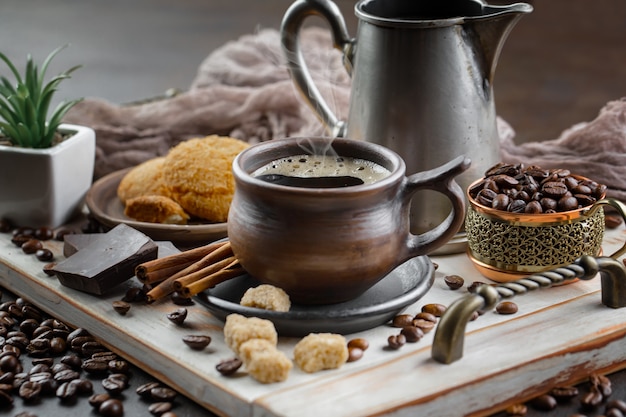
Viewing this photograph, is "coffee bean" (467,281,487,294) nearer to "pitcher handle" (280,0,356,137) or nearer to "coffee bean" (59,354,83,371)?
"pitcher handle" (280,0,356,137)

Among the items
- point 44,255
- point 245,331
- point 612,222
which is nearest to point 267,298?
point 245,331

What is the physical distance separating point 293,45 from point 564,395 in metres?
0.80

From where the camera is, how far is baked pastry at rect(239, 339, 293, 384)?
1211 millimetres

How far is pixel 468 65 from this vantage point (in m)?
1.59

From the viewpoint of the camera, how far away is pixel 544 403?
1.27 metres

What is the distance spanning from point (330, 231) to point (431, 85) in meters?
0.39

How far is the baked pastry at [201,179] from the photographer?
175 cm

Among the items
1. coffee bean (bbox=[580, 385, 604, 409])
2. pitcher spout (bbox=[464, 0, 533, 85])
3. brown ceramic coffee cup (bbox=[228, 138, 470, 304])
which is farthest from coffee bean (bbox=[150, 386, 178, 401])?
pitcher spout (bbox=[464, 0, 533, 85])

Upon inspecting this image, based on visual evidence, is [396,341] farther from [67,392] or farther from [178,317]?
[67,392]

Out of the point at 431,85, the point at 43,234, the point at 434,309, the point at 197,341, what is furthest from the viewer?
the point at 43,234

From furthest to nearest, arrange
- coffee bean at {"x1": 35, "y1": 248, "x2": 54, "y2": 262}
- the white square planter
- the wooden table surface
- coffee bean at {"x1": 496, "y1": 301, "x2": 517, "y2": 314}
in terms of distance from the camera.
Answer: the white square planter → coffee bean at {"x1": 35, "y1": 248, "x2": 54, "y2": 262} → coffee bean at {"x1": 496, "y1": 301, "x2": 517, "y2": 314} → the wooden table surface

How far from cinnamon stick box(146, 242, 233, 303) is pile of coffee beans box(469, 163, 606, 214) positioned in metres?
0.40

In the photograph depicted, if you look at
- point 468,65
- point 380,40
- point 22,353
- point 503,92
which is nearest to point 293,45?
point 380,40

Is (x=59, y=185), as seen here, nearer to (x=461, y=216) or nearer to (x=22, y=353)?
(x=22, y=353)
